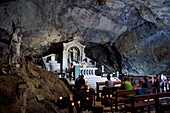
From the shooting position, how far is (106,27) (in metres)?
20.1

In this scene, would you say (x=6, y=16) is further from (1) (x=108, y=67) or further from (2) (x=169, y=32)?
(2) (x=169, y=32)

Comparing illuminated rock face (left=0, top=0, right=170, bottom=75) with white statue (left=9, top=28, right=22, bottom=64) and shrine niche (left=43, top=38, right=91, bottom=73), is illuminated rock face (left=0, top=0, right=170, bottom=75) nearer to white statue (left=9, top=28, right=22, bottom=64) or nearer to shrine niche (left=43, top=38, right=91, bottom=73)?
shrine niche (left=43, top=38, right=91, bottom=73)

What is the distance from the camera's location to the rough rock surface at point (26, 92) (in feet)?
23.0

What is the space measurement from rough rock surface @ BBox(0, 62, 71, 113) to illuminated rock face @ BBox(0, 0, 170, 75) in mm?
6943

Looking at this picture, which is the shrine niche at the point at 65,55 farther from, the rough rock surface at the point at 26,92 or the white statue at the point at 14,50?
the rough rock surface at the point at 26,92

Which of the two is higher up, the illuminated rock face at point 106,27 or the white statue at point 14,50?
the illuminated rock face at point 106,27

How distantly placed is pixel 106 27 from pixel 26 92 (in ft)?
46.1

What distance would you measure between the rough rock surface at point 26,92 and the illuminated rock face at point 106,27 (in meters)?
6.94

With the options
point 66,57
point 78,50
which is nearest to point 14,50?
point 66,57

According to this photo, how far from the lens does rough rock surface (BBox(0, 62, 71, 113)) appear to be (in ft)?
23.0

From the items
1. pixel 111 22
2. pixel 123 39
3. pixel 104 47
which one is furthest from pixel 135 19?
pixel 104 47

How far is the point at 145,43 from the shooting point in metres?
21.2

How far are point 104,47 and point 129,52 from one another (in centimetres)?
329

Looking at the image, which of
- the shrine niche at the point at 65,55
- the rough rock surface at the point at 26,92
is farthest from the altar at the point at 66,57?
the rough rock surface at the point at 26,92
